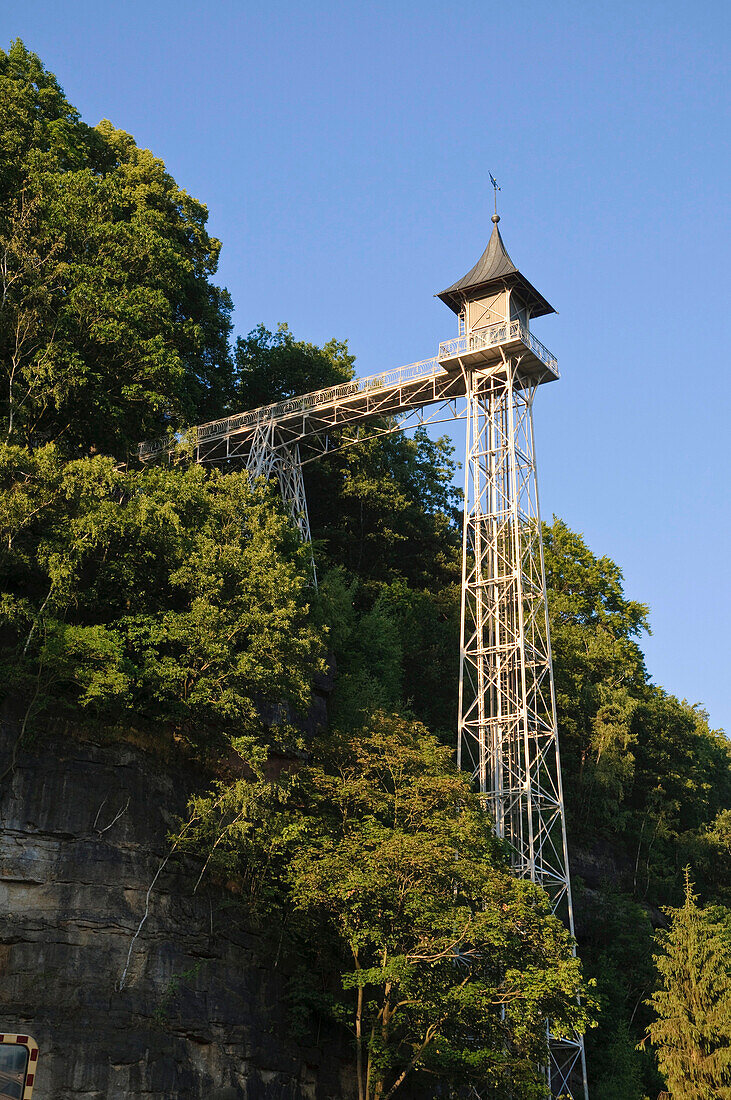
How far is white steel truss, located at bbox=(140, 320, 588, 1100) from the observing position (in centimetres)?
2583

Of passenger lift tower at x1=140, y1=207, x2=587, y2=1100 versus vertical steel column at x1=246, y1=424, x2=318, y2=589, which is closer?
passenger lift tower at x1=140, y1=207, x2=587, y2=1100

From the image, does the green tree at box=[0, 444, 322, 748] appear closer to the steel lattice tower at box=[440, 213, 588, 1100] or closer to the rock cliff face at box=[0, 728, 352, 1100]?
the rock cliff face at box=[0, 728, 352, 1100]

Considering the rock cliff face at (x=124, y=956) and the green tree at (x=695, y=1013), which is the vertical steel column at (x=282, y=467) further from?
the green tree at (x=695, y=1013)

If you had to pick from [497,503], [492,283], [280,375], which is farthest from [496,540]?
[280,375]

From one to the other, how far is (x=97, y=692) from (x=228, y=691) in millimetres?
2278

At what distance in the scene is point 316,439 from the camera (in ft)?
110

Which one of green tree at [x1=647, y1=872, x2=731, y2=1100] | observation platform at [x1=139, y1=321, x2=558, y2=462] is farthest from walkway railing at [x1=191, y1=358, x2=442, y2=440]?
green tree at [x1=647, y1=872, x2=731, y2=1100]

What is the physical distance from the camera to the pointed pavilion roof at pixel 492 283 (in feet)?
99.4

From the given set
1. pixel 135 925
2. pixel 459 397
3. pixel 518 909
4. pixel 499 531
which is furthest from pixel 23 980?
pixel 459 397

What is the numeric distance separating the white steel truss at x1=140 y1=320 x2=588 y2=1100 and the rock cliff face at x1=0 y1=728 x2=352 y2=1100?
6859 mm

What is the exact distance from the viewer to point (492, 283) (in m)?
30.6

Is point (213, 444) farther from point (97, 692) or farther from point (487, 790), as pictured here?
point (97, 692)

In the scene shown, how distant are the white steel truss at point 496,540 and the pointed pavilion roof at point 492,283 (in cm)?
141

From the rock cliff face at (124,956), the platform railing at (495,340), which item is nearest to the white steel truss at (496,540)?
the platform railing at (495,340)
